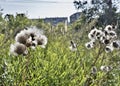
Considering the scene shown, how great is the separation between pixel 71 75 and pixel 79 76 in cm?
16

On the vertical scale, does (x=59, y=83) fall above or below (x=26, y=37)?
below

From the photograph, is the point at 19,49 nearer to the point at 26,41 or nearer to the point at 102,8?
the point at 26,41

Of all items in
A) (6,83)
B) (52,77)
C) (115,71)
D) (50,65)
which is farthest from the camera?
(115,71)

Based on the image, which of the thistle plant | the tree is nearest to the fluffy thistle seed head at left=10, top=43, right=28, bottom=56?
the thistle plant

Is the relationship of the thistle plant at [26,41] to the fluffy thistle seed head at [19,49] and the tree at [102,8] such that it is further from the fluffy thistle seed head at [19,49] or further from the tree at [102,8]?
the tree at [102,8]

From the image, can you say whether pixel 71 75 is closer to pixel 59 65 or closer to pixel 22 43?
pixel 59 65

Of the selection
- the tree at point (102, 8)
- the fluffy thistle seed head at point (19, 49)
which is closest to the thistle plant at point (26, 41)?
the fluffy thistle seed head at point (19, 49)

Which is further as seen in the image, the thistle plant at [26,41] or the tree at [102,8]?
the tree at [102,8]

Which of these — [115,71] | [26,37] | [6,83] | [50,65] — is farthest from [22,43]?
[115,71]

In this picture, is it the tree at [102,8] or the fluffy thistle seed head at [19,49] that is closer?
the fluffy thistle seed head at [19,49]

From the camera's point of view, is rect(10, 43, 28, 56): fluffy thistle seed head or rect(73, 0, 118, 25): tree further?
rect(73, 0, 118, 25): tree

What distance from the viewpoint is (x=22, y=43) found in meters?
2.58

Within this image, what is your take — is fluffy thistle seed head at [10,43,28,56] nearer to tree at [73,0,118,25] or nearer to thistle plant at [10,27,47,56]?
thistle plant at [10,27,47,56]

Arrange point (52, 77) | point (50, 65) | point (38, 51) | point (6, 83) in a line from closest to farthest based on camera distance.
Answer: point (6, 83) < point (52, 77) < point (50, 65) < point (38, 51)
